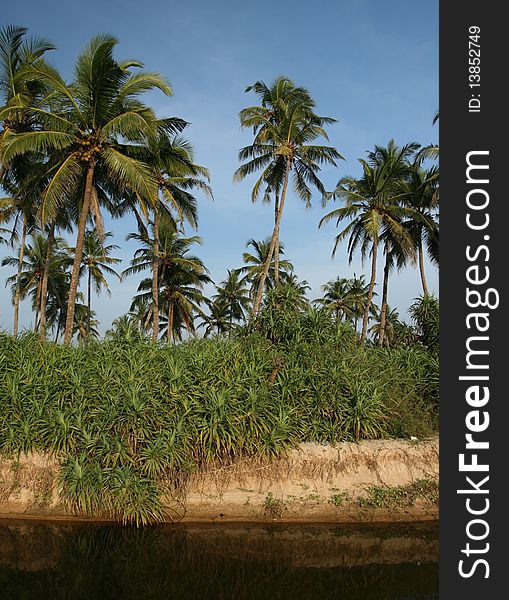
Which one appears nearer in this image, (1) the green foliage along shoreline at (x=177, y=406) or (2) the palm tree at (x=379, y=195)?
(1) the green foliage along shoreline at (x=177, y=406)

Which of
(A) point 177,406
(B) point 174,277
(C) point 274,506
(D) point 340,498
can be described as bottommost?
(C) point 274,506

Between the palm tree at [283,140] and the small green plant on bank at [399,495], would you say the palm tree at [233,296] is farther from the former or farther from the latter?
the small green plant on bank at [399,495]

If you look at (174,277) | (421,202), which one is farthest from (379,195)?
(174,277)

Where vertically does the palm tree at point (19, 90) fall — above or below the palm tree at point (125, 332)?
above

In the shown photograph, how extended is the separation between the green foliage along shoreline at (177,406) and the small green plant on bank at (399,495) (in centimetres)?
106

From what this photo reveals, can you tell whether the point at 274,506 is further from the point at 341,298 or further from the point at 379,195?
the point at 341,298

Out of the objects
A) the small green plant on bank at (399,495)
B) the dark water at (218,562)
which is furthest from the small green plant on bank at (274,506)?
the small green plant on bank at (399,495)

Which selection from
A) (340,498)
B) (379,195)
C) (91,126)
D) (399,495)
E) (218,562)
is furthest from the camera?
(379,195)

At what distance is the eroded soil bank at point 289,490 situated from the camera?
8.71 m

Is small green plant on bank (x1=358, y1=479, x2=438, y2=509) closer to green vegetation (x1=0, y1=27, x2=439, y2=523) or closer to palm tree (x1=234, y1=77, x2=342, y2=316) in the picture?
green vegetation (x1=0, y1=27, x2=439, y2=523)

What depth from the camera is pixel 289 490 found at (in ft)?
29.2

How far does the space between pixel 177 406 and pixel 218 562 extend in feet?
9.49

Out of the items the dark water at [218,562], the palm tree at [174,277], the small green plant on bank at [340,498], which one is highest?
the palm tree at [174,277]

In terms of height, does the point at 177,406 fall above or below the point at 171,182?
below
